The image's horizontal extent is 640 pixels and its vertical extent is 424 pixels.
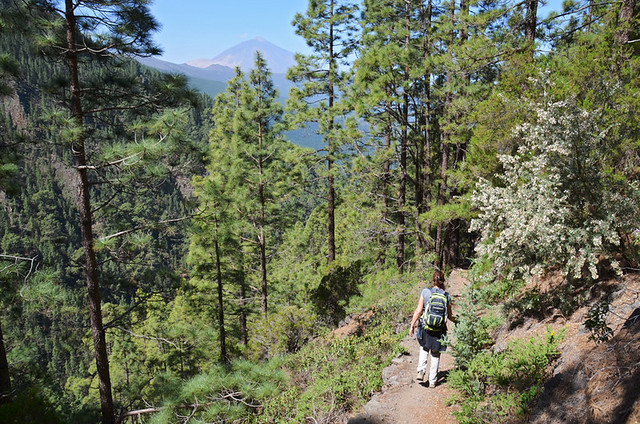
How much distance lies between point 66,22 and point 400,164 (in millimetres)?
9230

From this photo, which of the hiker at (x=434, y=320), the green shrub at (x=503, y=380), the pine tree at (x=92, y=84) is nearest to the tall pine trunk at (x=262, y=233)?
the pine tree at (x=92, y=84)

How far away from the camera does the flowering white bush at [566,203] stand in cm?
435

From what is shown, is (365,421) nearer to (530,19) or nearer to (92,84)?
(92,84)

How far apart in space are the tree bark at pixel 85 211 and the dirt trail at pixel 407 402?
3924 mm

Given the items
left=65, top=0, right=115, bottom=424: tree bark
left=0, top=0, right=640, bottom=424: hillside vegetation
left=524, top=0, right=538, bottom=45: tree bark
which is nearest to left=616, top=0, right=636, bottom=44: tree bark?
left=0, top=0, right=640, bottom=424: hillside vegetation

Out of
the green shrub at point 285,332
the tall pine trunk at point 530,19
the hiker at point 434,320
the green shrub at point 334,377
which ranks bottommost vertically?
the green shrub at point 285,332

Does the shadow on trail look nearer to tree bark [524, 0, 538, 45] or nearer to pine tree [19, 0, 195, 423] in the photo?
pine tree [19, 0, 195, 423]

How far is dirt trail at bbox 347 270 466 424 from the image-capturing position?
14.9 feet

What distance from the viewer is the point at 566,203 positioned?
4723mm

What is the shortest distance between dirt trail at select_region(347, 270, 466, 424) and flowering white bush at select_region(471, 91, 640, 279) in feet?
3.58

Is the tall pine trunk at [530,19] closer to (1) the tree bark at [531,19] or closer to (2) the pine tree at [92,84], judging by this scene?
(1) the tree bark at [531,19]

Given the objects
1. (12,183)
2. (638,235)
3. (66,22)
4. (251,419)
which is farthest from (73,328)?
(638,235)

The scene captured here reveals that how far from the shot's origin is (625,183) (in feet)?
15.2

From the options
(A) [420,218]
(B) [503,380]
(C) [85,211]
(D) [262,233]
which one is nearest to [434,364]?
(B) [503,380]
